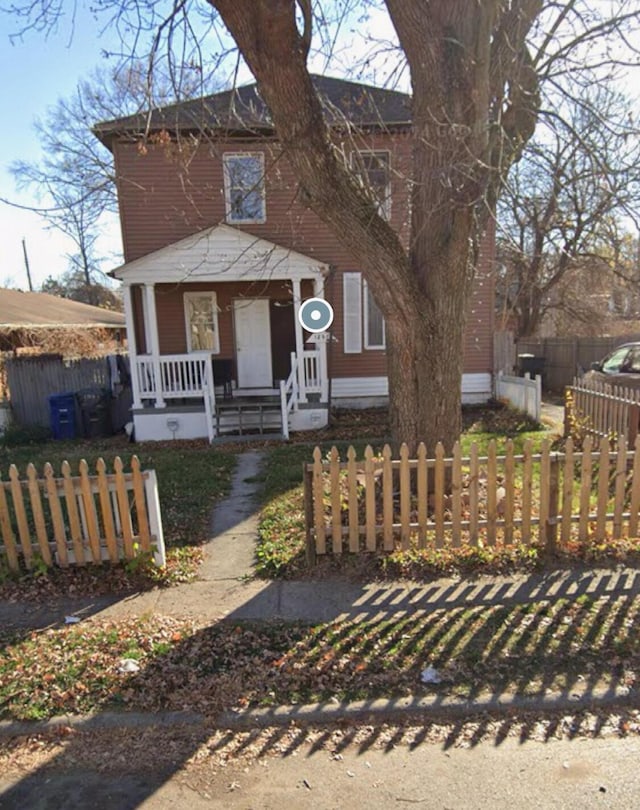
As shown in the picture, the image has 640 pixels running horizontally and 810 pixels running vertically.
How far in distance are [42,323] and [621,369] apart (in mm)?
19330

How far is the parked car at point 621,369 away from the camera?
30.3 feet

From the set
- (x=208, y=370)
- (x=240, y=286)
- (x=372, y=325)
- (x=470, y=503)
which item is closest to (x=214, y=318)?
(x=240, y=286)

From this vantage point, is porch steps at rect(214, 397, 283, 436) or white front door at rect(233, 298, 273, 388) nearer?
porch steps at rect(214, 397, 283, 436)

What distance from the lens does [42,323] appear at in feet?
64.2

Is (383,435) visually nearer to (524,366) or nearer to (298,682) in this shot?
(298,682)

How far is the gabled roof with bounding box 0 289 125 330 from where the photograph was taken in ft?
62.4

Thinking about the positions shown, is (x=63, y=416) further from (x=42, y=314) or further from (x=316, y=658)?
(x=42, y=314)

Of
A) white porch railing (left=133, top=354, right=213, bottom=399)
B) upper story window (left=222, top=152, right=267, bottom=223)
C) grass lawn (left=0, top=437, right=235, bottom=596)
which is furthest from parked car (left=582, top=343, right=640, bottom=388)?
upper story window (left=222, top=152, right=267, bottom=223)

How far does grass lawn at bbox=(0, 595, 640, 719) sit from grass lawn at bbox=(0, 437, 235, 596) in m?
0.70

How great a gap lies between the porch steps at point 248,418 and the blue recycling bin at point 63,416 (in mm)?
3392

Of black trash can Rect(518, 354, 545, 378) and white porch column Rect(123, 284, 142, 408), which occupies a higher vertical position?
white porch column Rect(123, 284, 142, 408)

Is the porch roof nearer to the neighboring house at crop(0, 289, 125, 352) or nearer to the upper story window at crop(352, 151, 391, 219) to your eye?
the upper story window at crop(352, 151, 391, 219)

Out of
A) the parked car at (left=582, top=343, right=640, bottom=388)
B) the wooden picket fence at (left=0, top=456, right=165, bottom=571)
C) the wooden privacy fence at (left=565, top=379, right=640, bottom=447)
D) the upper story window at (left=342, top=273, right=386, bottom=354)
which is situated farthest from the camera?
the upper story window at (left=342, top=273, right=386, bottom=354)

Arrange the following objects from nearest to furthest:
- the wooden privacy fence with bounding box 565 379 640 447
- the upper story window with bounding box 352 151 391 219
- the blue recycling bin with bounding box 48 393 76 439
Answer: the upper story window with bounding box 352 151 391 219 < the wooden privacy fence with bounding box 565 379 640 447 < the blue recycling bin with bounding box 48 393 76 439
